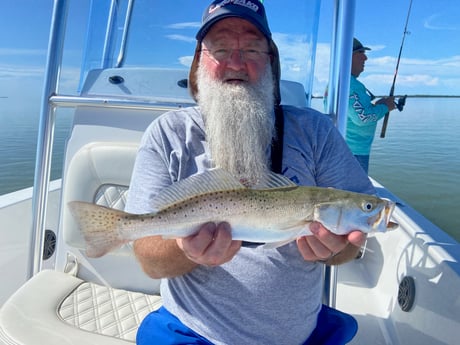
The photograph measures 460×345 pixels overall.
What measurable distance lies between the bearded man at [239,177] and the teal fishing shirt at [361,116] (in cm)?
290

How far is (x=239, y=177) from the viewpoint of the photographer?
1.79m

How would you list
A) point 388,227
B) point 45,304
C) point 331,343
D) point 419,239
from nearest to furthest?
1. point 388,227
2. point 331,343
3. point 45,304
4. point 419,239

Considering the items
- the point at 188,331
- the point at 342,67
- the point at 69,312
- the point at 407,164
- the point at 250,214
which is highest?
the point at 342,67

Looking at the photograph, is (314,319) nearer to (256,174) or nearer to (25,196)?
(256,174)

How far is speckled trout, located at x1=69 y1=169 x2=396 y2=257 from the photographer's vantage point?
52.4 inches

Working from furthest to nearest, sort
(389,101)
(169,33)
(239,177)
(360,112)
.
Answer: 1. (389,101)
2. (360,112)
3. (169,33)
4. (239,177)

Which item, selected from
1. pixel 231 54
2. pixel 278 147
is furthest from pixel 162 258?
pixel 231 54

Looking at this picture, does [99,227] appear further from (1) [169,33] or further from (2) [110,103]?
(1) [169,33]

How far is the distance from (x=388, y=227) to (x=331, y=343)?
74 cm

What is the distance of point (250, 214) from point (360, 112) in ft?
12.9

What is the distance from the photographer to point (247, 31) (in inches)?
79.8

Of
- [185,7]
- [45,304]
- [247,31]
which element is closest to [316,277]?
[247,31]

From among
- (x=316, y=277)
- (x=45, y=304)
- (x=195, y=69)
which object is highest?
(x=195, y=69)

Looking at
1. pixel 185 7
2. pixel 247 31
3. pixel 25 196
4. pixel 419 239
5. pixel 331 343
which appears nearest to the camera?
pixel 331 343
